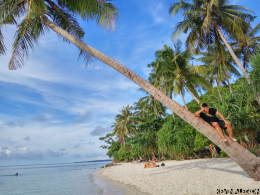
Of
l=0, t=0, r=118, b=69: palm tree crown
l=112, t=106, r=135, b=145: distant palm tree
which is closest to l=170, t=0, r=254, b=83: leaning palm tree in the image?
l=0, t=0, r=118, b=69: palm tree crown

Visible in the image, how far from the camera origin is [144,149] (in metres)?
24.2

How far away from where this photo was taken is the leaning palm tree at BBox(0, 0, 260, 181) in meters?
4.49

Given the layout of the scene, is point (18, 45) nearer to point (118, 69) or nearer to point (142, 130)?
point (118, 69)

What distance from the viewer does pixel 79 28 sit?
819cm

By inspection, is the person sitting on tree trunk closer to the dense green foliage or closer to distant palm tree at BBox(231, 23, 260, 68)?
the dense green foliage

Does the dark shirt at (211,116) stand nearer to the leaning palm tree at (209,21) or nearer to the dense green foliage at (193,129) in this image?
the dense green foliage at (193,129)

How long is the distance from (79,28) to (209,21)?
10004 millimetres

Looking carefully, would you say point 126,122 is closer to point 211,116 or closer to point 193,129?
point 193,129

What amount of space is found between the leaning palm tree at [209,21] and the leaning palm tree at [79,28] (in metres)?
9.11

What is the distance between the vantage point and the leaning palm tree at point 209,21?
12953mm

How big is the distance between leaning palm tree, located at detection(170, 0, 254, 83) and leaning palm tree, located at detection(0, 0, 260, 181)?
359 inches

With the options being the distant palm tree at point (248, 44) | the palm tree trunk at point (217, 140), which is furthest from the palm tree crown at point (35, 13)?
the distant palm tree at point (248, 44)

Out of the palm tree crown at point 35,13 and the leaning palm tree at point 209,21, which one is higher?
the leaning palm tree at point 209,21

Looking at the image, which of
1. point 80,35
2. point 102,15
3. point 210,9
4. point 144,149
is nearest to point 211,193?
point 102,15
